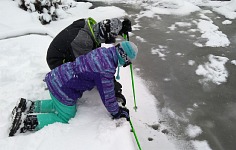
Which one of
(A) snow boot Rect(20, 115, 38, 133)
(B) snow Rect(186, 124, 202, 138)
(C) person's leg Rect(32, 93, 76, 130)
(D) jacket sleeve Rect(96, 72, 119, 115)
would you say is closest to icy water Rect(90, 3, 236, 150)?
(B) snow Rect(186, 124, 202, 138)

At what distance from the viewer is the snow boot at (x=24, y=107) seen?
269 centimetres

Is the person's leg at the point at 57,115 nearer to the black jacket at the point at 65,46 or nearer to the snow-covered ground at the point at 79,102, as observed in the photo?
the snow-covered ground at the point at 79,102

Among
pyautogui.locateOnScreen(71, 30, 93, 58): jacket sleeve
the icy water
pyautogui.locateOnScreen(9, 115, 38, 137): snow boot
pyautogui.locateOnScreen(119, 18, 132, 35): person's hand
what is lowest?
the icy water

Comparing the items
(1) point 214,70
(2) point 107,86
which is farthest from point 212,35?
(2) point 107,86

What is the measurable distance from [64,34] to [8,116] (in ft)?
3.67

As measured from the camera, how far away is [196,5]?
774cm

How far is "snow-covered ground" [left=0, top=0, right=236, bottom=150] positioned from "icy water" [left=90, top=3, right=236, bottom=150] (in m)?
0.11

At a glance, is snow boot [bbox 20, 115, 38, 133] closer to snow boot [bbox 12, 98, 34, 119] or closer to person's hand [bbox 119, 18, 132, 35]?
snow boot [bbox 12, 98, 34, 119]

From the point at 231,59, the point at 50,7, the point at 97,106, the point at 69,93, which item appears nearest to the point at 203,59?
the point at 231,59

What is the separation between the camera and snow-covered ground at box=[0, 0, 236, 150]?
7.93 feet

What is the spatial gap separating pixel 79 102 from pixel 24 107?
1.99 ft

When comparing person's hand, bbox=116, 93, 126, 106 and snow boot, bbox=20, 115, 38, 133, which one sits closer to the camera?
snow boot, bbox=20, 115, 38, 133

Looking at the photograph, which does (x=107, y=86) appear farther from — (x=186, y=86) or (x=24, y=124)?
(x=186, y=86)

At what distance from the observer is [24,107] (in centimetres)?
275
